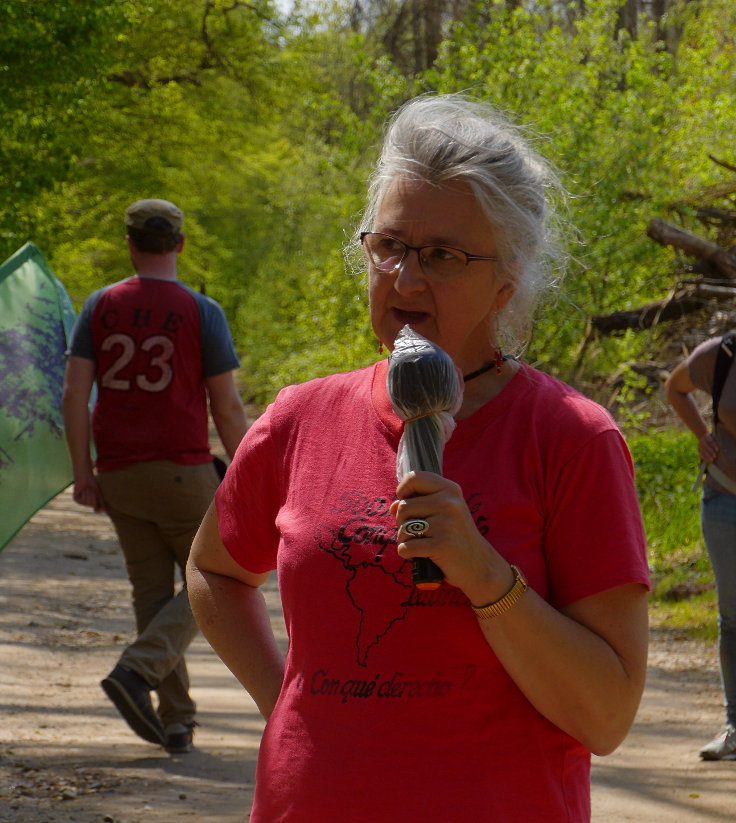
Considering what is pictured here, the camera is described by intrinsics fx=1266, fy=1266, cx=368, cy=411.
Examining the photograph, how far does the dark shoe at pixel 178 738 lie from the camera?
225 inches

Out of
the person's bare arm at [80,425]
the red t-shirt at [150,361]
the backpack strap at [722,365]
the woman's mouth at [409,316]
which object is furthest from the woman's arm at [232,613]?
the backpack strap at [722,365]

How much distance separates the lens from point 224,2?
19469mm

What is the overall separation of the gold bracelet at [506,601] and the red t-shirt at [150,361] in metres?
3.95

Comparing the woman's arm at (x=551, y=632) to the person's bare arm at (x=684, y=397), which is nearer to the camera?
the woman's arm at (x=551, y=632)

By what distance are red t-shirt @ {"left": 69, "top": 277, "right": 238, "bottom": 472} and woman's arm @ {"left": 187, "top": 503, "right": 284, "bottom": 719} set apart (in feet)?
11.0

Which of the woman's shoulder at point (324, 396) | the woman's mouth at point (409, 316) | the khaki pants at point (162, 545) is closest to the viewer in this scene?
the woman's mouth at point (409, 316)

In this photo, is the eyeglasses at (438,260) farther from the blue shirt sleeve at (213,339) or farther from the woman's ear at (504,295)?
the blue shirt sleeve at (213,339)

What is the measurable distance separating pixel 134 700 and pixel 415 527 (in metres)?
4.02

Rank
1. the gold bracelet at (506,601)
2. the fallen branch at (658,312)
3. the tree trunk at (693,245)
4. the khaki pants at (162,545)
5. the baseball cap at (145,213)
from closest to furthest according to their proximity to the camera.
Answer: the gold bracelet at (506,601) < the khaki pants at (162,545) < the baseball cap at (145,213) < the tree trunk at (693,245) < the fallen branch at (658,312)

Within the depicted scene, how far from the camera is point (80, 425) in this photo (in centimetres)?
577

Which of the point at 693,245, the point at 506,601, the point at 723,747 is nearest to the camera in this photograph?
the point at 506,601

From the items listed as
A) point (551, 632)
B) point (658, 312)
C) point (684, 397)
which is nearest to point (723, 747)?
point (684, 397)

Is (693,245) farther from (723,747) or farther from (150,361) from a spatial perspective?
(150,361)

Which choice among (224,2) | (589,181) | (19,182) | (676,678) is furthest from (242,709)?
(224,2)
